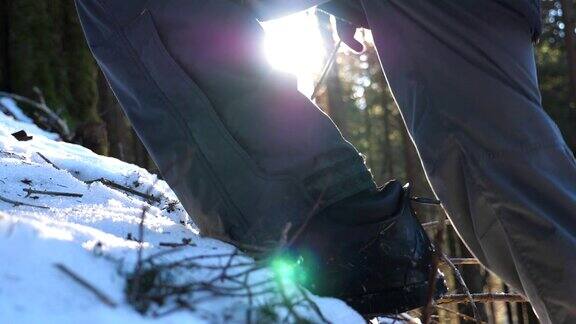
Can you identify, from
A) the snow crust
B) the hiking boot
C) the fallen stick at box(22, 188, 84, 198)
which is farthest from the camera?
the fallen stick at box(22, 188, 84, 198)

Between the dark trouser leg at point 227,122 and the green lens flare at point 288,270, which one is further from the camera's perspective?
the dark trouser leg at point 227,122

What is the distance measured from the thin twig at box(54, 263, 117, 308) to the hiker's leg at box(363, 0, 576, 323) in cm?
102

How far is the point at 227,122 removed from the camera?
68.2 inches

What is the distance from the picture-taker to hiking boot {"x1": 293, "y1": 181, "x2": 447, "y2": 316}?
163cm

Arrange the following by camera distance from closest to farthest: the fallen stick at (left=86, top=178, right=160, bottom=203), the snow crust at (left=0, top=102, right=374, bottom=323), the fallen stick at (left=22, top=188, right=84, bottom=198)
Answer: the snow crust at (left=0, top=102, right=374, bottom=323), the fallen stick at (left=22, top=188, right=84, bottom=198), the fallen stick at (left=86, top=178, right=160, bottom=203)

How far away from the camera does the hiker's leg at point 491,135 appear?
65.0 inches

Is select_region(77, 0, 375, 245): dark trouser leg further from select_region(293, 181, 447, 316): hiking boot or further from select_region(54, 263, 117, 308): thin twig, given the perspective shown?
select_region(54, 263, 117, 308): thin twig

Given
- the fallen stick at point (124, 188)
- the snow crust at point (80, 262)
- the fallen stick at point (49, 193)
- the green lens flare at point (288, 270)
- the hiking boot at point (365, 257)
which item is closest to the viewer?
the snow crust at point (80, 262)

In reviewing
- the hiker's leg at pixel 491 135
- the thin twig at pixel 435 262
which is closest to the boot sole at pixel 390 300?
the thin twig at pixel 435 262

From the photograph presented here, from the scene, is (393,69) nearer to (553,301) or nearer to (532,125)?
(532,125)

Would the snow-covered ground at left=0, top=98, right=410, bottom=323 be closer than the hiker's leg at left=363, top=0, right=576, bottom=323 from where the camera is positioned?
Yes

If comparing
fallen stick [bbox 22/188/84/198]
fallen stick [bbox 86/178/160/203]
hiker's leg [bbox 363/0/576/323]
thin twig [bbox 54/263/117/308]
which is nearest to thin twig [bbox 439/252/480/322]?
hiker's leg [bbox 363/0/576/323]

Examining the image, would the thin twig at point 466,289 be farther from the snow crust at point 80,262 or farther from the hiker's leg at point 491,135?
the snow crust at point 80,262

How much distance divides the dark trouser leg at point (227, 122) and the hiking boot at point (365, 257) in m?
0.06
